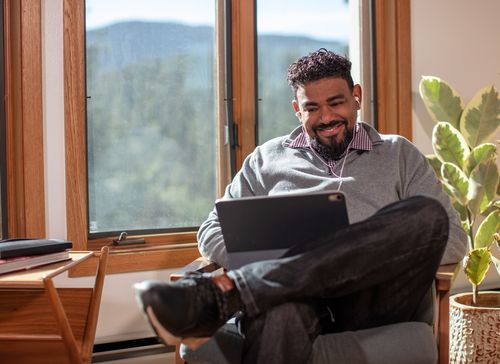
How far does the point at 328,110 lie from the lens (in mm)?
2039

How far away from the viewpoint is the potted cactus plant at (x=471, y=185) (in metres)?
2.41

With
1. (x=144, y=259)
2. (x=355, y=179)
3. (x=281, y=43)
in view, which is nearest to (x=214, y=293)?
(x=355, y=179)

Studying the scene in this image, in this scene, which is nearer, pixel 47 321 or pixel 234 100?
pixel 47 321

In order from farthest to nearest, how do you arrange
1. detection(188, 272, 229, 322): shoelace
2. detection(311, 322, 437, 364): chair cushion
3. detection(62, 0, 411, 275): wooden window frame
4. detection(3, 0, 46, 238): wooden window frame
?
detection(62, 0, 411, 275): wooden window frame < detection(3, 0, 46, 238): wooden window frame < detection(311, 322, 437, 364): chair cushion < detection(188, 272, 229, 322): shoelace

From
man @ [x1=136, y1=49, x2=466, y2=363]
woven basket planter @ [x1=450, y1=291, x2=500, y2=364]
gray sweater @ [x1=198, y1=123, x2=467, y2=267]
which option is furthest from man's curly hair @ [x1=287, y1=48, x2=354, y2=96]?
woven basket planter @ [x1=450, y1=291, x2=500, y2=364]

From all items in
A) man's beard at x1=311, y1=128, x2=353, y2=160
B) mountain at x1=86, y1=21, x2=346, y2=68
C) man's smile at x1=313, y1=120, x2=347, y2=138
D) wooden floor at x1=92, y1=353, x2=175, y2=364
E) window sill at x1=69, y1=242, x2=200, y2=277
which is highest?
mountain at x1=86, y1=21, x2=346, y2=68

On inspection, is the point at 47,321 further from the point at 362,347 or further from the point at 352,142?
the point at 352,142

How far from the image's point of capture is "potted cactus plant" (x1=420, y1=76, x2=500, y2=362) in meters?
2.41

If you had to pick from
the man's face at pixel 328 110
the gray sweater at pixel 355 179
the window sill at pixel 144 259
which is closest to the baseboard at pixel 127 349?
the window sill at pixel 144 259

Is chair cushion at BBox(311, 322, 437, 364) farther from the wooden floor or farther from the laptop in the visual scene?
the wooden floor

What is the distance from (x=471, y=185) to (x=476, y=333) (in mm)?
605

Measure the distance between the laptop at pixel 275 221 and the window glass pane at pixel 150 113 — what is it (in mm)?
1036

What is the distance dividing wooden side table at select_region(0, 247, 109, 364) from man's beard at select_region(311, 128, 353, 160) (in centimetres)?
80

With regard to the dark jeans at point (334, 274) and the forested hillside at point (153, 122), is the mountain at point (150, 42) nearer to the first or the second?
the forested hillside at point (153, 122)
